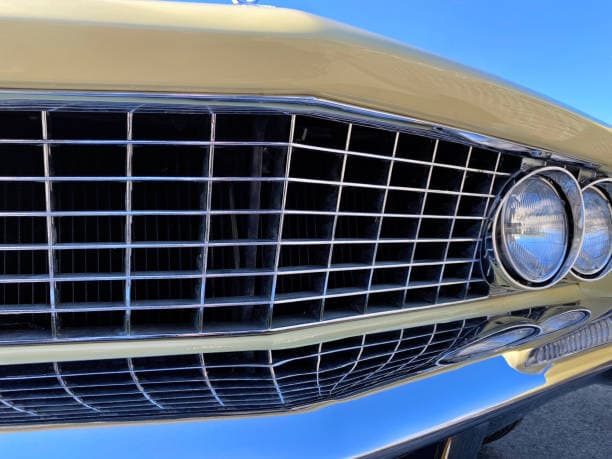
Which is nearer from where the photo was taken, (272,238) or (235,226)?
(272,238)

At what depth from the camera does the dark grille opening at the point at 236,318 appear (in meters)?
1.17

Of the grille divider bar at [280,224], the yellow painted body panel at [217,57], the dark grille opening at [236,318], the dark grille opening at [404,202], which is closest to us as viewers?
the yellow painted body panel at [217,57]

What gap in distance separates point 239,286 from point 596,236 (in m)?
1.04

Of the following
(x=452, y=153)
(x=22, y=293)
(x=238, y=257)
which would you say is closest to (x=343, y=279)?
(x=238, y=257)

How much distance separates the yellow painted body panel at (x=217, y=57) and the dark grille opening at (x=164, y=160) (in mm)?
323

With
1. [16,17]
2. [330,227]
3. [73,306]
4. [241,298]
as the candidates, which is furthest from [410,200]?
[16,17]

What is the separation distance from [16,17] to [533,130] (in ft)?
3.41

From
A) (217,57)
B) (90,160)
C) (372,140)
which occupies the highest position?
(217,57)

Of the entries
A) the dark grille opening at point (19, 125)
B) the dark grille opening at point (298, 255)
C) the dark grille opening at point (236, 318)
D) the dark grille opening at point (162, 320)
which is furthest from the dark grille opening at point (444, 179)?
the dark grille opening at point (19, 125)

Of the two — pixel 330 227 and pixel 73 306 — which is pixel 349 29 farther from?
pixel 73 306

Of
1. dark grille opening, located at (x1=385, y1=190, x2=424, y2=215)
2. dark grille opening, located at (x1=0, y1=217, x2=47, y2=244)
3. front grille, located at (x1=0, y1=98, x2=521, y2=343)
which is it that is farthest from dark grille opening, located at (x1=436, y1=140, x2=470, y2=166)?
dark grille opening, located at (x1=0, y1=217, x2=47, y2=244)

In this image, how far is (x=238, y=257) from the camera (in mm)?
1286

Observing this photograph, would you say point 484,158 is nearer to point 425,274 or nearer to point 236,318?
point 425,274

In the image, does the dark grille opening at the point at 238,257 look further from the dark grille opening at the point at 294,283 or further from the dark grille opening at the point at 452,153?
the dark grille opening at the point at 452,153
